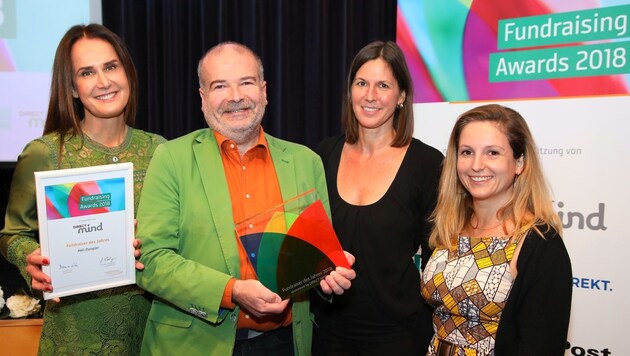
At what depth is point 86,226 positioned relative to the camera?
2.00 meters

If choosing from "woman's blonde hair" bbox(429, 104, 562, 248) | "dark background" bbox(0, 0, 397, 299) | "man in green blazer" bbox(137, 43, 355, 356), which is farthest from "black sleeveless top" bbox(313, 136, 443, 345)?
"dark background" bbox(0, 0, 397, 299)

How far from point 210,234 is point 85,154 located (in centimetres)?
74

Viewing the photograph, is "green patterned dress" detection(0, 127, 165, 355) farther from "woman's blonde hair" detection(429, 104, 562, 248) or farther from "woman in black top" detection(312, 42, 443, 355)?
"woman's blonde hair" detection(429, 104, 562, 248)

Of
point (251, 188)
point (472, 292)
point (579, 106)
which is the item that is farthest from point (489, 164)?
point (579, 106)

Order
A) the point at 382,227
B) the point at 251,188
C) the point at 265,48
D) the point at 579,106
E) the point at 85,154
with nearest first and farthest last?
the point at 251,188, the point at 85,154, the point at 382,227, the point at 579,106, the point at 265,48

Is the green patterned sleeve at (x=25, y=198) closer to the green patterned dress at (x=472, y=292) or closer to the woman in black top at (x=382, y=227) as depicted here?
the woman in black top at (x=382, y=227)

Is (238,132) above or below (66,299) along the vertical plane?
above

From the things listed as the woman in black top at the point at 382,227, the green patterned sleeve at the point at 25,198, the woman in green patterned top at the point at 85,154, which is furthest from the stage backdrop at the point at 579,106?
the green patterned sleeve at the point at 25,198

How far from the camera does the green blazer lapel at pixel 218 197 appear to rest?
2066mm

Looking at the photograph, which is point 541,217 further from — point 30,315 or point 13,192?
point 30,315

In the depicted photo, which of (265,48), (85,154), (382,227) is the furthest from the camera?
(265,48)

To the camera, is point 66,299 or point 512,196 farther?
point 66,299

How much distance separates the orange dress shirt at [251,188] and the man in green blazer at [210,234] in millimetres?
17
